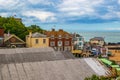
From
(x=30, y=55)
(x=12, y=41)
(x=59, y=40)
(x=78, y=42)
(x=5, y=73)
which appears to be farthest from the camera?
(x=78, y=42)

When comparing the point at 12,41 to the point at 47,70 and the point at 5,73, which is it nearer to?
the point at 47,70

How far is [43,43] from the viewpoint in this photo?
193 feet

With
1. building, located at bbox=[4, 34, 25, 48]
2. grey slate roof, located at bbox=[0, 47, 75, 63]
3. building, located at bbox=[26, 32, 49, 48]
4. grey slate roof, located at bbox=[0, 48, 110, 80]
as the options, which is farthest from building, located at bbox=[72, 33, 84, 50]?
grey slate roof, located at bbox=[0, 48, 110, 80]

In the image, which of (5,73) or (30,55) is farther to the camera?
(30,55)

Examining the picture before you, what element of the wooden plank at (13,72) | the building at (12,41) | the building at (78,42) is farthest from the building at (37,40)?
the wooden plank at (13,72)

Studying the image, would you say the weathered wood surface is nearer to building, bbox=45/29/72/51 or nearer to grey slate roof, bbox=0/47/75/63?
grey slate roof, bbox=0/47/75/63

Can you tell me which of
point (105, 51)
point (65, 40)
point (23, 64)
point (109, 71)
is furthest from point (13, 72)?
point (105, 51)

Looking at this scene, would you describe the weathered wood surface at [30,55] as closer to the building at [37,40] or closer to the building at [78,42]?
the building at [37,40]

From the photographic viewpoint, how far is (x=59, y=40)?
203 ft

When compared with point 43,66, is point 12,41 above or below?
above

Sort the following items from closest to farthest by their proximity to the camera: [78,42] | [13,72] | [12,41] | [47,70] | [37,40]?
[13,72] → [47,70] → [37,40] → [12,41] → [78,42]

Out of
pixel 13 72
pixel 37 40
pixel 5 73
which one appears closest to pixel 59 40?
pixel 37 40

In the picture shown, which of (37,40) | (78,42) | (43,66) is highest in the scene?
(37,40)

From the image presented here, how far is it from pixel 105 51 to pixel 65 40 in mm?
9449
